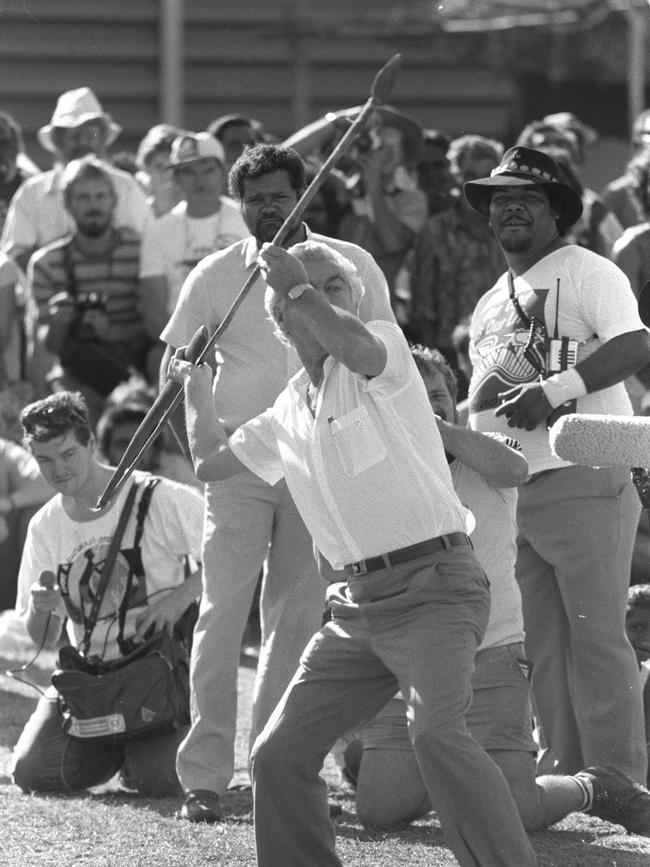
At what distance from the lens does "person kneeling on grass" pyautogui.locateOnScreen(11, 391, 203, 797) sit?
237 inches

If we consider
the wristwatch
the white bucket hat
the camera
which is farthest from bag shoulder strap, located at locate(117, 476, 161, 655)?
the white bucket hat

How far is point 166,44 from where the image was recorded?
1486 cm

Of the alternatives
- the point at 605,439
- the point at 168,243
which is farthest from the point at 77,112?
the point at 605,439

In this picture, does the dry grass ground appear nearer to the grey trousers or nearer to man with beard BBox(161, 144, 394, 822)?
man with beard BBox(161, 144, 394, 822)

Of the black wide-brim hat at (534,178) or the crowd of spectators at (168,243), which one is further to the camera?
the crowd of spectators at (168,243)

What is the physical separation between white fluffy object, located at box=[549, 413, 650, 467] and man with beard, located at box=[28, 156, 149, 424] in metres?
5.69

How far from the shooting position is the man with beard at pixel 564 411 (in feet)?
17.9

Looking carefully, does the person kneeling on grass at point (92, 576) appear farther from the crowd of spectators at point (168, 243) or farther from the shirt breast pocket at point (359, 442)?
the shirt breast pocket at point (359, 442)

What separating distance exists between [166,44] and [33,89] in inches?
50.5

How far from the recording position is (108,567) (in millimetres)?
6066

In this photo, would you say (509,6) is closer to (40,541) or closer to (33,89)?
(33,89)

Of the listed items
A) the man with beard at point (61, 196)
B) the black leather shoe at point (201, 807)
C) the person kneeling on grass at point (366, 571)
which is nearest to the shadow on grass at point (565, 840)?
the black leather shoe at point (201, 807)

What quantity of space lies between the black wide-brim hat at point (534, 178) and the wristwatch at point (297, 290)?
1.57m

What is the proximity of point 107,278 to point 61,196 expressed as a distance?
653mm
